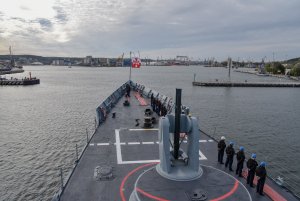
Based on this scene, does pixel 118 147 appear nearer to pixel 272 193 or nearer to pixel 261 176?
pixel 261 176

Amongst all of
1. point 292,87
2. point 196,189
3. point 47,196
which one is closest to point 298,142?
point 196,189

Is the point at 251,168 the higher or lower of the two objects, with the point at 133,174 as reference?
higher

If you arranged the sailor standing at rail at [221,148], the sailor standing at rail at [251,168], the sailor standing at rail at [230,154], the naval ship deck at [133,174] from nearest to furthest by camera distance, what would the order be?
the naval ship deck at [133,174] < the sailor standing at rail at [251,168] < the sailor standing at rail at [230,154] < the sailor standing at rail at [221,148]

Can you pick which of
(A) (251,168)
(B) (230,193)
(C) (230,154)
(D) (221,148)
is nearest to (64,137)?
(D) (221,148)

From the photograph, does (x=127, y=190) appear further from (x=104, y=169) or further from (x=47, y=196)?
(x=47, y=196)

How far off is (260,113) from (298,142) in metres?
16.8

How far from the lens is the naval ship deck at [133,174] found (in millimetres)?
9375

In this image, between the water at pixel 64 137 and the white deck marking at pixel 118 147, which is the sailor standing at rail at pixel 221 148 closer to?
the white deck marking at pixel 118 147

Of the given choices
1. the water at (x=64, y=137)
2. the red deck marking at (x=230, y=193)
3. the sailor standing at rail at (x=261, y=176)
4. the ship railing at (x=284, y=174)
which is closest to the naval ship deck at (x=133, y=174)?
the red deck marking at (x=230, y=193)

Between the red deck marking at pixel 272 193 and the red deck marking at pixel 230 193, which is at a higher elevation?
the red deck marking at pixel 230 193

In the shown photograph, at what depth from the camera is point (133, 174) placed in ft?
38.0

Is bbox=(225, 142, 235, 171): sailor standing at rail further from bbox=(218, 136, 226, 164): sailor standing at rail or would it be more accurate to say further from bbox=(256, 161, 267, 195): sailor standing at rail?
A: bbox=(256, 161, 267, 195): sailor standing at rail

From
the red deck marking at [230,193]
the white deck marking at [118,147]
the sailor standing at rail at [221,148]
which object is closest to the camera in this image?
the red deck marking at [230,193]

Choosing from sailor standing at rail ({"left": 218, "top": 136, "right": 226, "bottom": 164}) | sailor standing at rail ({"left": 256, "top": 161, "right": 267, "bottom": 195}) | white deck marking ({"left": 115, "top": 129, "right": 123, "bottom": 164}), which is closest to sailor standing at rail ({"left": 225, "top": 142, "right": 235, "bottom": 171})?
sailor standing at rail ({"left": 218, "top": 136, "right": 226, "bottom": 164})
